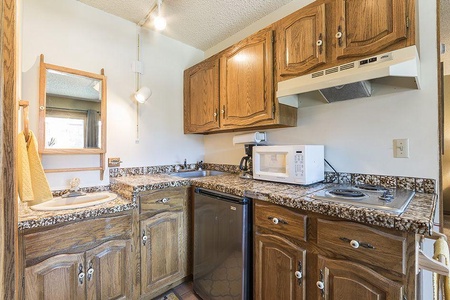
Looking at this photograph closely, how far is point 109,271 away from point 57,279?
285 mm

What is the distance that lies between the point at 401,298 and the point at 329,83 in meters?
1.07

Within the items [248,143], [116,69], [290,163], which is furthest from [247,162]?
[116,69]

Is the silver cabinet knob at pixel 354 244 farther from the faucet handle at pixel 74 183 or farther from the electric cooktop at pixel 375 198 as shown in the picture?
the faucet handle at pixel 74 183

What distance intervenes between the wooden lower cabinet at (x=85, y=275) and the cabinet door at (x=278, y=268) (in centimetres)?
93

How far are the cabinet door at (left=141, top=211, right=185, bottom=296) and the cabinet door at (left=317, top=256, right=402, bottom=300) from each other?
45.8 inches

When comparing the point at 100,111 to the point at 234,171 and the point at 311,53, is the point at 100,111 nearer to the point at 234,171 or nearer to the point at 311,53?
the point at 234,171

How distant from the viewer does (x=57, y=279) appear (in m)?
1.22

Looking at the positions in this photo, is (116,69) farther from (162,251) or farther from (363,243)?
(363,243)

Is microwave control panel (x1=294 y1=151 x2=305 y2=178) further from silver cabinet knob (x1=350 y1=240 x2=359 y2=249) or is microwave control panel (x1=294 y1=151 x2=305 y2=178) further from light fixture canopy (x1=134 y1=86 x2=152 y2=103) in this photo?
light fixture canopy (x1=134 y1=86 x2=152 y2=103)

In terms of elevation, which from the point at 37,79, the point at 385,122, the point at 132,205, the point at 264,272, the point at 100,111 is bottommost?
the point at 264,272

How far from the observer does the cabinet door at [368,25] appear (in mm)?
1092

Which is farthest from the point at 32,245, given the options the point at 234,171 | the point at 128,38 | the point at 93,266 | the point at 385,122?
the point at 385,122

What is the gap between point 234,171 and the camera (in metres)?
2.35

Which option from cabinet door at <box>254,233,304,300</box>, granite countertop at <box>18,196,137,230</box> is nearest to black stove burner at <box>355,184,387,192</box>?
cabinet door at <box>254,233,304,300</box>
